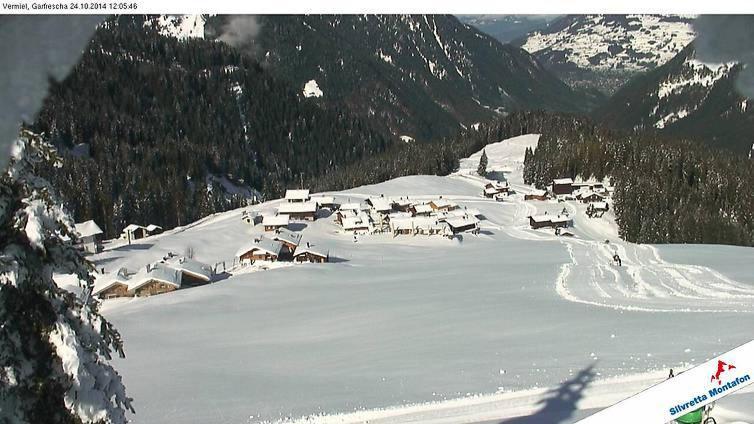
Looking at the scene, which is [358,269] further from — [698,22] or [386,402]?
[698,22]

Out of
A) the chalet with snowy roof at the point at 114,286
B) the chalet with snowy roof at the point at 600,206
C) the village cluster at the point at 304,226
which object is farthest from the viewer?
the chalet with snowy roof at the point at 600,206

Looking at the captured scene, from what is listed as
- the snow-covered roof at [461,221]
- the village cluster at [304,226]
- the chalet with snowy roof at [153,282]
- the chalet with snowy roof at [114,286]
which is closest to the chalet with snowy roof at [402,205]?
the village cluster at [304,226]

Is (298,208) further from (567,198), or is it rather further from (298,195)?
(567,198)

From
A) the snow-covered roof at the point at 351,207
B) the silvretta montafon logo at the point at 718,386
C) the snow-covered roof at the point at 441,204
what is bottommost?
the snow-covered roof at the point at 441,204

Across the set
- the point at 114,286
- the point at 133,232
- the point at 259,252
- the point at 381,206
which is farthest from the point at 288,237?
the point at 133,232

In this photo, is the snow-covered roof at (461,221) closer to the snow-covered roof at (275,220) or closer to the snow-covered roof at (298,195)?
the snow-covered roof at (275,220)

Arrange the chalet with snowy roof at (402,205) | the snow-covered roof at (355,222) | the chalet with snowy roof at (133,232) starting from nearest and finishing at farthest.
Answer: the snow-covered roof at (355,222)
the chalet with snowy roof at (133,232)
the chalet with snowy roof at (402,205)

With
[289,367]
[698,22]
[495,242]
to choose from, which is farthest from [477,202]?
[698,22]
